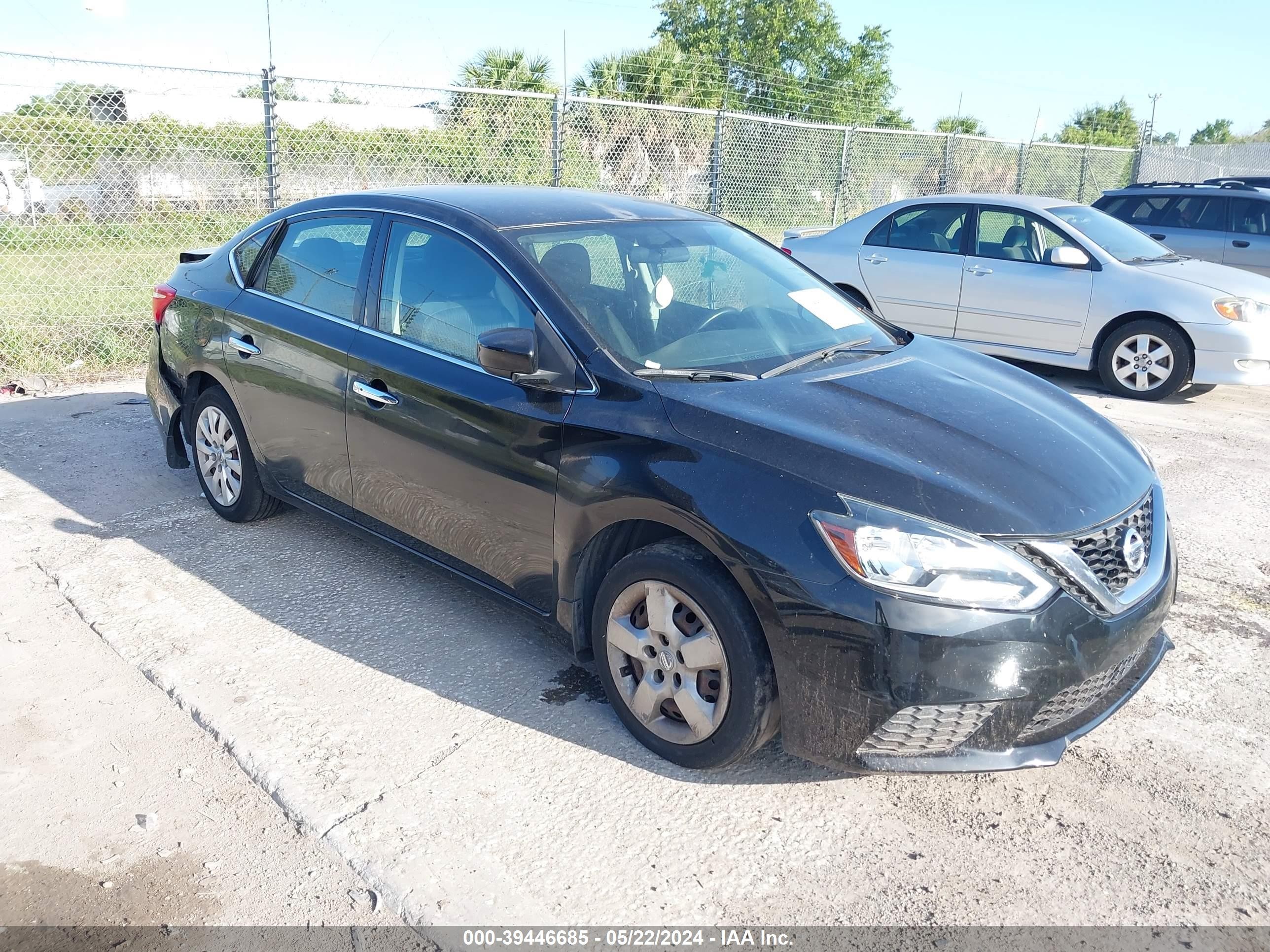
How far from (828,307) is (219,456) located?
2961 mm

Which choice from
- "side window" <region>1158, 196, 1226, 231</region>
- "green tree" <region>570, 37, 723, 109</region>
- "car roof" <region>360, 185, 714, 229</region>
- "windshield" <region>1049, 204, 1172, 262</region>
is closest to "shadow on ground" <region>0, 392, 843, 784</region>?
"car roof" <region>360, 185, 714, 229</region>

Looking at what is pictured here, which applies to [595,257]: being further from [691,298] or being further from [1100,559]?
[1100,559]

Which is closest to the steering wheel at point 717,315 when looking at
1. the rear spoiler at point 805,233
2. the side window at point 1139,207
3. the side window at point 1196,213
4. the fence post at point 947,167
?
the rear spoiler at point 805,233

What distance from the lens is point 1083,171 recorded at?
68.3ft

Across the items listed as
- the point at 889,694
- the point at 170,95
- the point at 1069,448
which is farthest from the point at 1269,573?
the point at 170,95

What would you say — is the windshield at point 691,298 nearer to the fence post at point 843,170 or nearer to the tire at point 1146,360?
the tire at point 1146,360

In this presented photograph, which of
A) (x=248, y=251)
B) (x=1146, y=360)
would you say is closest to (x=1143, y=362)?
(x=1146, y=360)

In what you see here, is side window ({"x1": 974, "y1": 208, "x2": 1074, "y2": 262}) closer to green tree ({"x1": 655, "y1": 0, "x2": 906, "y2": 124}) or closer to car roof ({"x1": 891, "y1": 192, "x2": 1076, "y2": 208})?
car roof ({"x1": 891, "y1": 192, "x2": 1076, "y2": 208})

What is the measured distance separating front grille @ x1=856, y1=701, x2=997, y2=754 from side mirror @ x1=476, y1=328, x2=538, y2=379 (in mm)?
1522

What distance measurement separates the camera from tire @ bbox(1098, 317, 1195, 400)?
7.68 meters

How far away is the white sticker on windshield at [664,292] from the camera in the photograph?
3579 mm

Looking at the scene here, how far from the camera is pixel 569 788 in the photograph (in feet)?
9.57

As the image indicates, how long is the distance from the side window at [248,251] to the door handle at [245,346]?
330 millimetres

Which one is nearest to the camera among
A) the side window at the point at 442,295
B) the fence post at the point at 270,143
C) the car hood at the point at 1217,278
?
the side window at the point at 442,295
